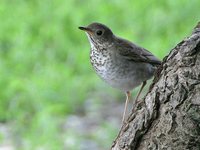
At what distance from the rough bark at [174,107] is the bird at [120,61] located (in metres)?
1.65

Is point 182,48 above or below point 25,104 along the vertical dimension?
below

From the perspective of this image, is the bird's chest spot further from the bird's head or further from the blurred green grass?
the blurred green grass

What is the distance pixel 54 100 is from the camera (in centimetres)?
1003

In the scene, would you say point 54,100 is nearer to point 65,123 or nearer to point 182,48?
point 65,123

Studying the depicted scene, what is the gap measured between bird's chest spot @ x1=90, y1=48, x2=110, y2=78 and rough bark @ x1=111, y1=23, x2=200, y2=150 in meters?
1.74

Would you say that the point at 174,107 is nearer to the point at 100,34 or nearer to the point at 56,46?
the point at 100,34

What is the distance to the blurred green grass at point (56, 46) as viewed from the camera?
9.63 meters

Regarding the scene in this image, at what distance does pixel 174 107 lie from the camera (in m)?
4.22

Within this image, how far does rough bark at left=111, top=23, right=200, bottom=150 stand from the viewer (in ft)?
13.7

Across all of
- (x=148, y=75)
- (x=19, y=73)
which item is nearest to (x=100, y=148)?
(x=19, y=73)

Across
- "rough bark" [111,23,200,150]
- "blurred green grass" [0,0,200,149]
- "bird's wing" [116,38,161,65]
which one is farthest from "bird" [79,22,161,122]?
"blurred green grass" [0,0,200,149]

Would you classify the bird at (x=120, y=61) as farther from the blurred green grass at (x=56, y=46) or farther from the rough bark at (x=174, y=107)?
the blurred green grass at (x=56, y=46)

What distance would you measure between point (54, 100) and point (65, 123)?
1.73 feet

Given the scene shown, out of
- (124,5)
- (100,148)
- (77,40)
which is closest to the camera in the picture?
(100,148)
